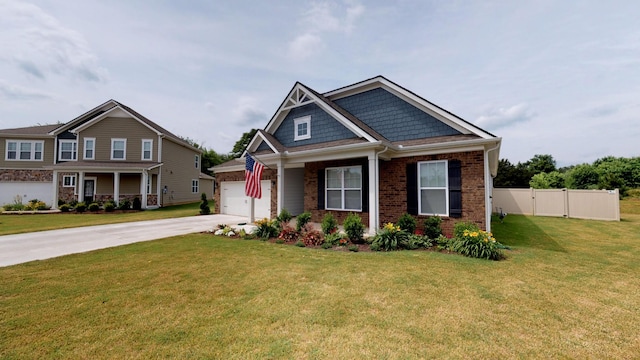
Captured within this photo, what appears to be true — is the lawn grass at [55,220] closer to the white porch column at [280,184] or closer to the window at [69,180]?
the window at [69,180]

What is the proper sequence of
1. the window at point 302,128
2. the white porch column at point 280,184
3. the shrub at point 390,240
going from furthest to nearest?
the window at point 302,128 < the white porch column at point 280,184 < the shrub at point 390,240

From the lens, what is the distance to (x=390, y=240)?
738 centimetres

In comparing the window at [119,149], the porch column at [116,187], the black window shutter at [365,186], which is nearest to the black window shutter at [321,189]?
the black window shutter at [365,186]

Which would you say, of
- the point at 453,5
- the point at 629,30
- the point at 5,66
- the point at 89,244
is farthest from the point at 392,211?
the point at 5,66

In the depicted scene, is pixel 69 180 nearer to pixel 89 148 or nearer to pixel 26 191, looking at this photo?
pixel 89 148

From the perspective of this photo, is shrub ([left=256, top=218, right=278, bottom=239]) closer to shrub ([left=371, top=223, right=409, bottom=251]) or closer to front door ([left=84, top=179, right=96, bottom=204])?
shrub ([left=371, top=223, right=409, bottom=251])

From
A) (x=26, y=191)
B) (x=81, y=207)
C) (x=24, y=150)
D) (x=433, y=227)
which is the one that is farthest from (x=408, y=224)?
(x=24, y=150)

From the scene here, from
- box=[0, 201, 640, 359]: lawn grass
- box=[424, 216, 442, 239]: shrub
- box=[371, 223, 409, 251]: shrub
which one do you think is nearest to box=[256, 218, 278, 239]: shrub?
box=[0, 201, 640, 359]: lawn grass

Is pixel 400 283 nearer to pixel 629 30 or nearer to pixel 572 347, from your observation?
pixel 572 347

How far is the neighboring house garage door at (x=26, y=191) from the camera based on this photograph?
2194 cm

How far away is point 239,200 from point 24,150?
72.1ft

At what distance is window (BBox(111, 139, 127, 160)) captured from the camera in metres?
21.2

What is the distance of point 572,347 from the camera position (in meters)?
2.88

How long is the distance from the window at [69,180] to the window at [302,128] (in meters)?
21.4
